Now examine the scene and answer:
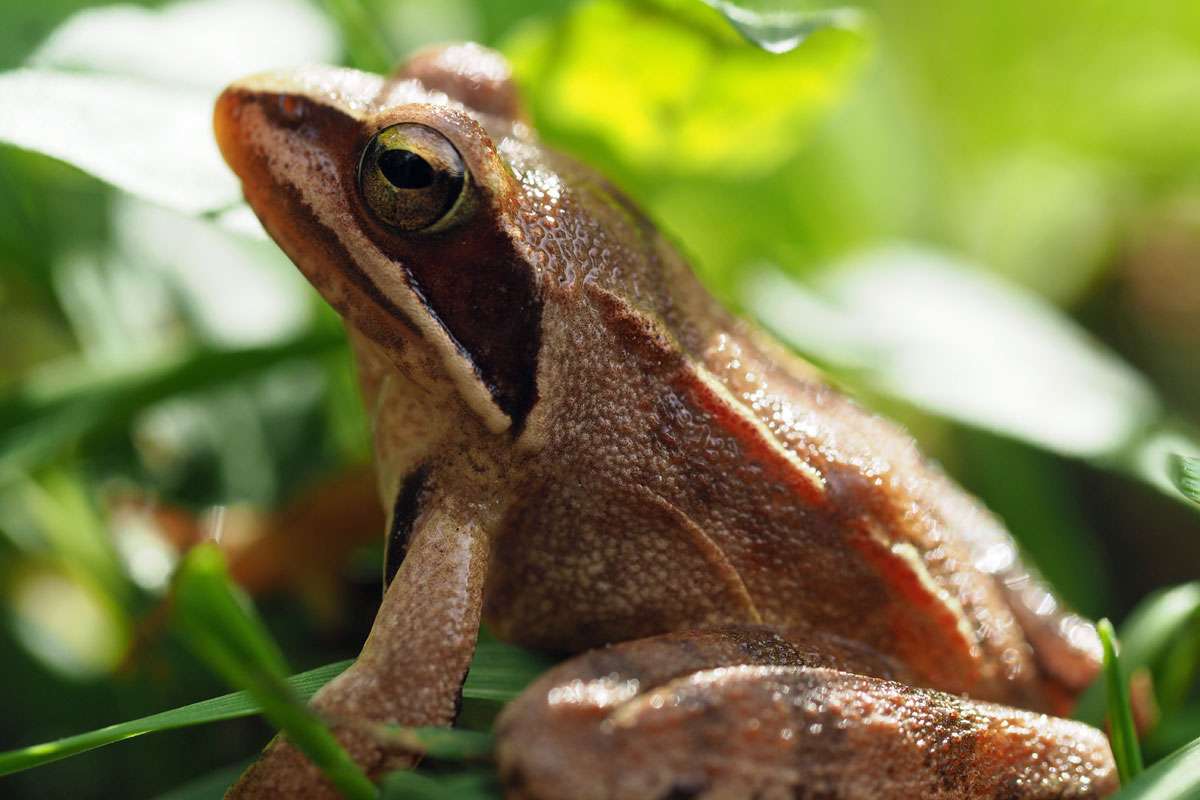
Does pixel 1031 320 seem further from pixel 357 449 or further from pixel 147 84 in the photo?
pixel 147 84

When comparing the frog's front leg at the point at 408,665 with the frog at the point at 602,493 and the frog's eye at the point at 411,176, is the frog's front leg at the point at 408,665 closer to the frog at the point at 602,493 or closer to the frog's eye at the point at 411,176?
the frog at the point at 602,493

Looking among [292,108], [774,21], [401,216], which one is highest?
[774,21]

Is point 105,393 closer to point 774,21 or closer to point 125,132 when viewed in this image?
point 125,132

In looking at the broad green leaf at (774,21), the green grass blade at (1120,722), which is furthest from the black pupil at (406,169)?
the green grass blade at (1120,722)

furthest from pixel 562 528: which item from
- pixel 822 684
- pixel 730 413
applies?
pixel 822 684

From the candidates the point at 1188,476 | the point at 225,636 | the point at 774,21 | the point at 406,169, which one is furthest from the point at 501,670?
the point at 774,21
